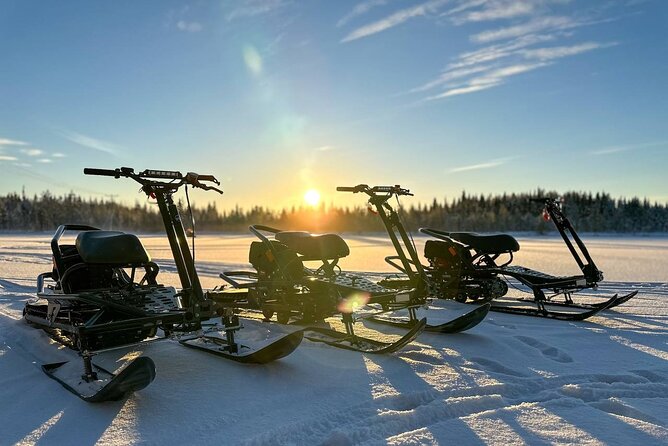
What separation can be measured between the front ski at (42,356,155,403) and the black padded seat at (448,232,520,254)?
6.39 meters

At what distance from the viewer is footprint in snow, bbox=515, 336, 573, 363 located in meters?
5.13

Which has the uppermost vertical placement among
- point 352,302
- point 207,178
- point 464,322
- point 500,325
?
point 207,178

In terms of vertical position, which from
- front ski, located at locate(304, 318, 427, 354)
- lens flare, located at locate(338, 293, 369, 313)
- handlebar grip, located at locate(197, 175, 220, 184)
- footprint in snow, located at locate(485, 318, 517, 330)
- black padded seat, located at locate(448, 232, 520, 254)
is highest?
handlebar grip, located at locate(197, 175, 220, 184)

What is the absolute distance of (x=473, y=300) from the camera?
900 cm

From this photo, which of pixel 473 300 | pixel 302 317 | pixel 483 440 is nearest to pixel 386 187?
pixel 302 317

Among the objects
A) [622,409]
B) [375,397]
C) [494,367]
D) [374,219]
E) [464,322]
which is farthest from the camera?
[374,219]

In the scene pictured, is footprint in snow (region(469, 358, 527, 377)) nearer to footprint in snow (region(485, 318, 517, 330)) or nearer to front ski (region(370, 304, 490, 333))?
front ski (region(370, 304, 490, 333))

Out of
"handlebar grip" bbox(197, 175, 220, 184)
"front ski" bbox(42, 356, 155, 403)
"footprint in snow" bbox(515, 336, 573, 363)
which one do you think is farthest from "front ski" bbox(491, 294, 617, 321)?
"front ski" bbox(42, 356, 155, 403)

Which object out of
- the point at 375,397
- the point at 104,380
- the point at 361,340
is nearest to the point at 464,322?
the point at 361,340

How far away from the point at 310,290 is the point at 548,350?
2.97 metres

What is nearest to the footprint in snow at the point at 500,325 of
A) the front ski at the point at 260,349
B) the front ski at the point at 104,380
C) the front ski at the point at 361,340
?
the front ski at the point at 361,340

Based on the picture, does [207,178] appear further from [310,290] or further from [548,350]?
[548,350]

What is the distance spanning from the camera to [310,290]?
6438 millimetres

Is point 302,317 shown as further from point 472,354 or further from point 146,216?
point 146,216
